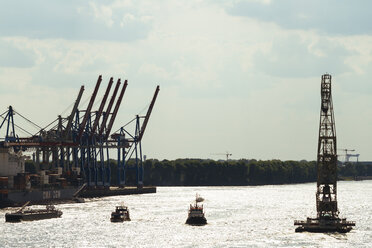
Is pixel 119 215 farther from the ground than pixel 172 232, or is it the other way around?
pixel 119 215

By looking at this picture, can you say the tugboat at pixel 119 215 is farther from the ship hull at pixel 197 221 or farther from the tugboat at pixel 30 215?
the ship hull at pixel 197 221

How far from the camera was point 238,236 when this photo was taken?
13600cm

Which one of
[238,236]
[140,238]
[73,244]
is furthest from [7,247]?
[238,236]

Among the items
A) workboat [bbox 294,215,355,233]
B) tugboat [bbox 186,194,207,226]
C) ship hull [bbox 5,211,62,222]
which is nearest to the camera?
workboat [bbox 294,215,355,233]

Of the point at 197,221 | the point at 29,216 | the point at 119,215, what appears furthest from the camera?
the point at 29,216

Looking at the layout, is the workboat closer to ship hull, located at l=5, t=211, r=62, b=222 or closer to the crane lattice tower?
the crane lattice tower

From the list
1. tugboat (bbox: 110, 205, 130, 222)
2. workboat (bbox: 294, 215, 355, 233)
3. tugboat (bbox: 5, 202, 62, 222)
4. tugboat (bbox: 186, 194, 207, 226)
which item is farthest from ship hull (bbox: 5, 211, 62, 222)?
workboat (bbox: 294, 215, 355, 233)

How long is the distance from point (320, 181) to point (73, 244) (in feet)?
133

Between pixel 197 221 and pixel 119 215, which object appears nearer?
pixel 197 221

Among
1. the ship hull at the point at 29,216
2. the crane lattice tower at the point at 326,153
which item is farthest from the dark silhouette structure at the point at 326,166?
the ship hull at the point at 29,216

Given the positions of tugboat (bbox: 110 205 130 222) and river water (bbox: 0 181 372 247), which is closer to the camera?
river water (bbox: 0 181 372 247)

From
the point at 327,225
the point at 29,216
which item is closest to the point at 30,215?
the point at 29,216

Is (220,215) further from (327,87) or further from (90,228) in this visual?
(327,87)

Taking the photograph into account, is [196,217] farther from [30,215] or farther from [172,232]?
[30,215]
